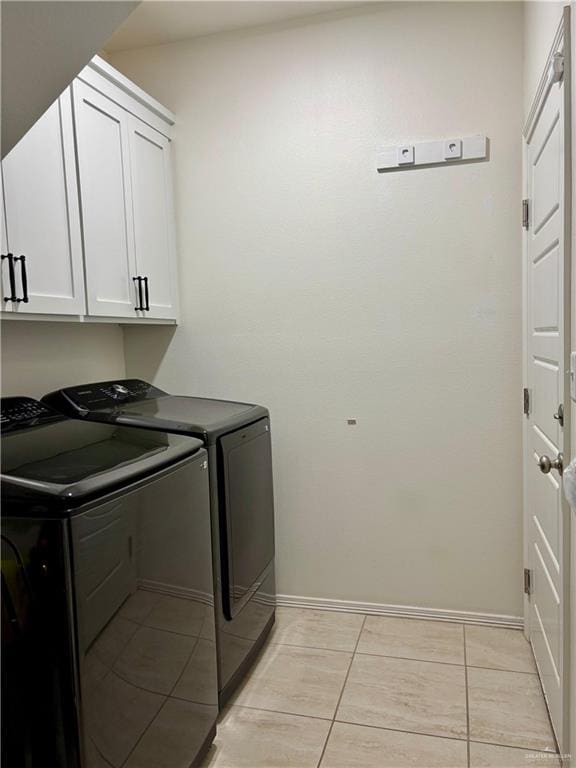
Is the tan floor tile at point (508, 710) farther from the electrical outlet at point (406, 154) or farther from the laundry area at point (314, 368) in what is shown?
the electrical outlet at point (406, 154)

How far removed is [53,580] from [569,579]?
130 centimetres

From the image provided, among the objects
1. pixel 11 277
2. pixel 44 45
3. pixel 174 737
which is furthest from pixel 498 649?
pixel 44 45

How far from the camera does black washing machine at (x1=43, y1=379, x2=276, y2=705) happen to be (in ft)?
6.61

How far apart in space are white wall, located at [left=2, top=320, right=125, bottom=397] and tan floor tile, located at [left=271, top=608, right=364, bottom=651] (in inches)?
56.1

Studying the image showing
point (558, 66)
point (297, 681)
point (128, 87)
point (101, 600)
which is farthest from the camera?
point (128, 87)

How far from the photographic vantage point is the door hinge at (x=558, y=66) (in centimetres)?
153

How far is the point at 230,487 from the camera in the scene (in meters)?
2.11

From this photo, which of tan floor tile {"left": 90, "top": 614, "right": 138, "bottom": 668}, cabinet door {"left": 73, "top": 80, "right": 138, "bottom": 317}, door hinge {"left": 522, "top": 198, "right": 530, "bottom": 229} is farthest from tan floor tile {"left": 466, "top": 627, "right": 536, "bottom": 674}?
cabinet door {"left": 73, "top": 80, "right": 138, "bottom": 317}

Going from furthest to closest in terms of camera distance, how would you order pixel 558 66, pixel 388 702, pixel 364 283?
pixel 364 283, pixel 388 702, pixel 558 66

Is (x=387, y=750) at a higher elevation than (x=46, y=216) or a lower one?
lower

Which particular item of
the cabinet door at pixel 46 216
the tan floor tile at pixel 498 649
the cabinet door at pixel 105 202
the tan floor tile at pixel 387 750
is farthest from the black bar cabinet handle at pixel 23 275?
the tan floor tile at pixel 498 649

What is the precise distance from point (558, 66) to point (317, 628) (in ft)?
7.53

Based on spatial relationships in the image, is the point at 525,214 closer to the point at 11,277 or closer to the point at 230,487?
the point at 230,487

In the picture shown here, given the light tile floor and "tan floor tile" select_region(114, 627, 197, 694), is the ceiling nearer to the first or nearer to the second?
"tan floor tile" select_region(114, 627, 197, 694)
